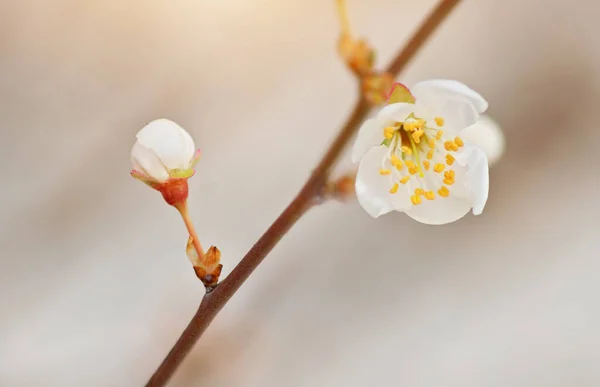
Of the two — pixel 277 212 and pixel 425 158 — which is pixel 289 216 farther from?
pixel 277 212

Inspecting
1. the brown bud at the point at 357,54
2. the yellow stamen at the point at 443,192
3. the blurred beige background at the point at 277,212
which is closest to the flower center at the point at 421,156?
the yellow stamen at the point at 443,192

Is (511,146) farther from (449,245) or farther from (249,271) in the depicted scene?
(249,271)

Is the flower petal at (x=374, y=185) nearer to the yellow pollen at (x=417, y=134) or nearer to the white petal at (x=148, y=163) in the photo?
the yellow pollen at (x=417, y=134)

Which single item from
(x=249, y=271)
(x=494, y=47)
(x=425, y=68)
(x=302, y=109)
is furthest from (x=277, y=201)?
(x=249, y=271)

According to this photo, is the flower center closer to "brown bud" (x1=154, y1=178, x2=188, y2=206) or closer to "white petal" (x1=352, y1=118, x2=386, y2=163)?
"white petal" (x1=352, y1=118, x2=386, y2=163)

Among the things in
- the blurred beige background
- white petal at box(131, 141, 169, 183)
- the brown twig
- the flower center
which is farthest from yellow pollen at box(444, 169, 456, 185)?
the blurred beige background

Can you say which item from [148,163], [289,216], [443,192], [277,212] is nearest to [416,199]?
[443,192]
